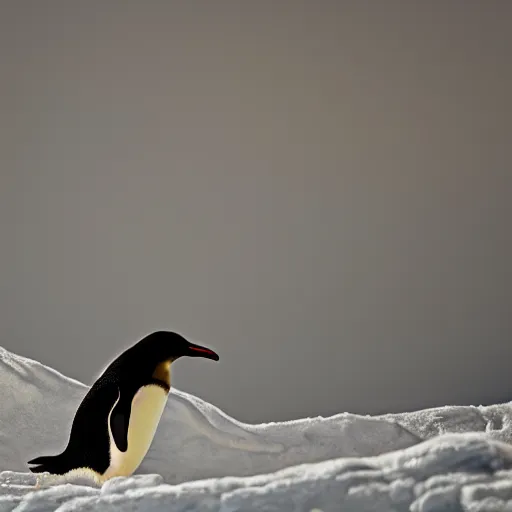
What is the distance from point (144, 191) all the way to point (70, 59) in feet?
1.61

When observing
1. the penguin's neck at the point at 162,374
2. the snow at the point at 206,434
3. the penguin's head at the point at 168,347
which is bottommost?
the snow at the point at 206,434

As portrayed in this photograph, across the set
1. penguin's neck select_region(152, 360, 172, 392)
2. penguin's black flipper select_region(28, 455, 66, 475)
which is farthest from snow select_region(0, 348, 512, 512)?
penguin's neck select_region(152, 360, 172, 392)

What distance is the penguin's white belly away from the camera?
1690mm

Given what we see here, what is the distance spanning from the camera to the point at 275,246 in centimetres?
237

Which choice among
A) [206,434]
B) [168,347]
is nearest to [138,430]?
[168,347]

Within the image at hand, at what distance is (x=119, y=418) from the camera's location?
1688 millimetres

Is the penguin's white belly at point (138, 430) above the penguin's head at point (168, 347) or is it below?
below

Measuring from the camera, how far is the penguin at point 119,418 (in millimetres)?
1687

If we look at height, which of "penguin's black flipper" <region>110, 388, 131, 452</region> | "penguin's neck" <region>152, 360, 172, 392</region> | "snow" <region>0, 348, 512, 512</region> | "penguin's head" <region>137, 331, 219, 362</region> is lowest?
"snow" <region>0, 348, 512, 512</region>

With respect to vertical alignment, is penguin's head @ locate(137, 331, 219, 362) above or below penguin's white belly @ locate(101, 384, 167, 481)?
above

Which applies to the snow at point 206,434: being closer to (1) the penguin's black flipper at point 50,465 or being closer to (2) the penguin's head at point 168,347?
(1) the penguin's black flipper at point 50,465

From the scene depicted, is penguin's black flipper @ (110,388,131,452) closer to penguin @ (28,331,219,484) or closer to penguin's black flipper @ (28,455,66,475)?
penguin @ (28,331,219,484)

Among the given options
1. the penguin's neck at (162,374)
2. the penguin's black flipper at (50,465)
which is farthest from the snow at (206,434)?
the penguin's neck at (162,374)

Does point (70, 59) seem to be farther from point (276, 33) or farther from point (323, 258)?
point (323, 258)
